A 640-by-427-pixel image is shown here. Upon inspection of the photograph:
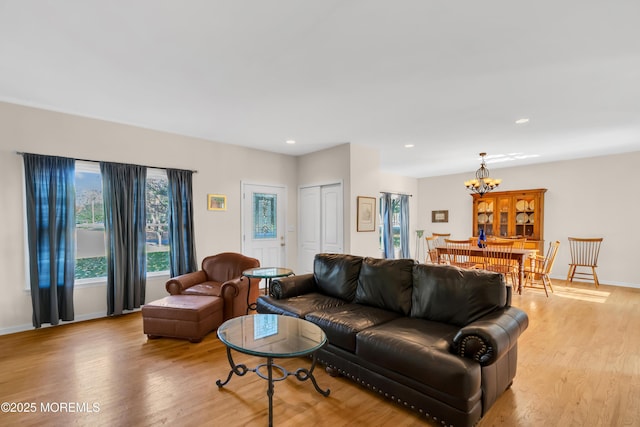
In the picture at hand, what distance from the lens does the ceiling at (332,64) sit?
1.89 m

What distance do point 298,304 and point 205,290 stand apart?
1475 mm

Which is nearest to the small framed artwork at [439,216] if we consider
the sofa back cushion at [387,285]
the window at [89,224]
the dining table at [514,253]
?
the dining table at [514,253]

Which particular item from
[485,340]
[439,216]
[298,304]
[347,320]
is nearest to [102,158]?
[298,304]

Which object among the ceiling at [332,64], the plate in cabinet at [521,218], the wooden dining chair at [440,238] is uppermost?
the ceiling at [332,64]

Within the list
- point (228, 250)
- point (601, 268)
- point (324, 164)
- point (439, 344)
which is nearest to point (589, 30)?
point (439, 344)

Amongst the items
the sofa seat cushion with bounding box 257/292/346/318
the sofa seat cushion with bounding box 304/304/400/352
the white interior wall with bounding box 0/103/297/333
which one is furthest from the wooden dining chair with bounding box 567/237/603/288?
the white interior wall with bounding box 0/103/297/333

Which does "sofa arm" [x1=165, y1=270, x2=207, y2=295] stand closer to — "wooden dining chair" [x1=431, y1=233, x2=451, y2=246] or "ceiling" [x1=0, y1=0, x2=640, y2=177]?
"ceiling" [x1=0, y1=0, x2=640, y2=177]

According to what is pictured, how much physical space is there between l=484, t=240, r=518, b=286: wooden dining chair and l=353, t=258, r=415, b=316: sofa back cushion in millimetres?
2878

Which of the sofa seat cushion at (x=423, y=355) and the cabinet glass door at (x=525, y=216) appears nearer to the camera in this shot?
the sofa seat cushion at (x=423, y=355)

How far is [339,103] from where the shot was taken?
11.1 ft

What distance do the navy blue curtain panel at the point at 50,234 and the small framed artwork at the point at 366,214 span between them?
13.1ft

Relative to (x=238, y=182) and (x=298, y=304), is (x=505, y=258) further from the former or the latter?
(x=238, y=182)

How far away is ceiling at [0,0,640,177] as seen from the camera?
6.20 ft

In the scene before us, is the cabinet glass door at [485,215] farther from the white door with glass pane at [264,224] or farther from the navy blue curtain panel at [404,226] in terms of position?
the white door with glass pane at [264,224]
